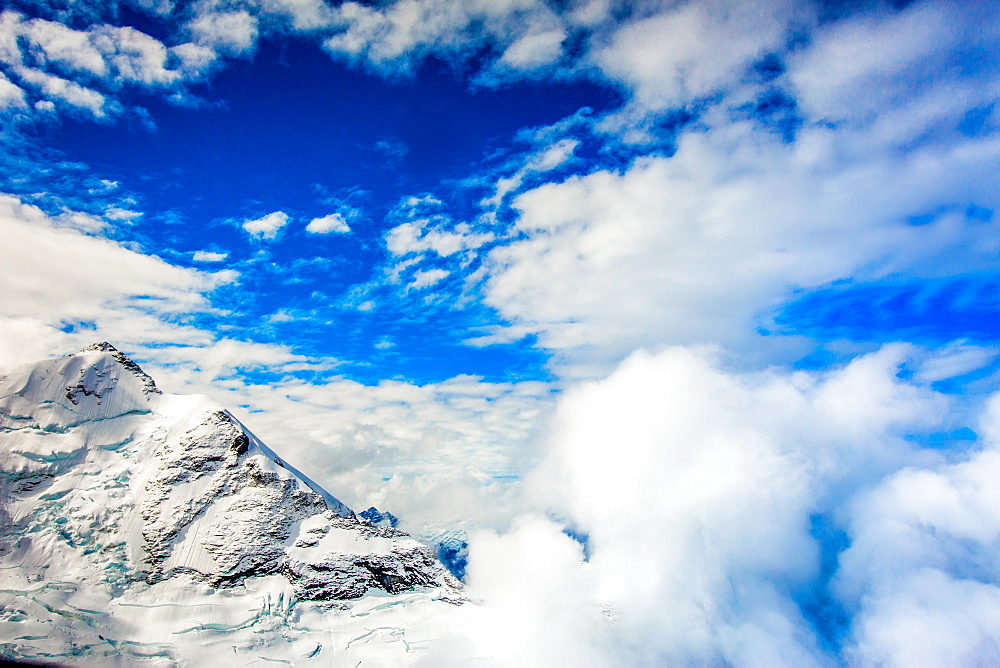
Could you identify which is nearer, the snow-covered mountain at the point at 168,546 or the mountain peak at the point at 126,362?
the snow-covered mountain at the point at 168,546

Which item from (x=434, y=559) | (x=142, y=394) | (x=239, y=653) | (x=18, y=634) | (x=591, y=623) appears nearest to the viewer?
(x=18, y=634)

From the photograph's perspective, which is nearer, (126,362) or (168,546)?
(168,546)

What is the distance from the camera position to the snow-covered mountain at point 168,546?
10006 cm

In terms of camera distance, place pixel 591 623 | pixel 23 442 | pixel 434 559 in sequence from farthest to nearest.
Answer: pixel 591 623, pixel 434 559, pixel 23 442

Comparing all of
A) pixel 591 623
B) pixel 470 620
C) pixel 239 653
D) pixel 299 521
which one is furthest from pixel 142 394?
pixel 591 623

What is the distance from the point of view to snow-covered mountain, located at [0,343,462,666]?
100062mm

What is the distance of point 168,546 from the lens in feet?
371

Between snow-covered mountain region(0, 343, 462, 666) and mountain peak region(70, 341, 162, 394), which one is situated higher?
mountain peak region(70, 341, 162, 394)

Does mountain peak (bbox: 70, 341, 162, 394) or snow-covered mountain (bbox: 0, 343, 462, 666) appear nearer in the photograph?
snow-covered mountain (bbox: 0, 343, 462, 666)

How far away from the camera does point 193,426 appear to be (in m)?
131

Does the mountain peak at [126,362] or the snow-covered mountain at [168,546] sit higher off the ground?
the mountain peak at [126,362]

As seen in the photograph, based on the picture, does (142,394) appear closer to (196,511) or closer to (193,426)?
(193,426)

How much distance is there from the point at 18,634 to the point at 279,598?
4820 cm

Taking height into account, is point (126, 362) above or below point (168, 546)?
above
